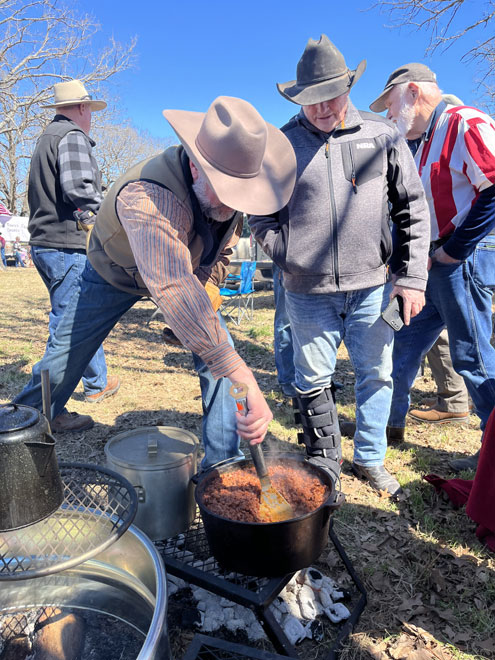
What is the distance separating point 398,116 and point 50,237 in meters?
2.95

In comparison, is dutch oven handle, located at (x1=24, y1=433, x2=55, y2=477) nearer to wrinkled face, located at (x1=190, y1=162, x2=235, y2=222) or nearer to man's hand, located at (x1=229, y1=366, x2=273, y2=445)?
man's hand, located at (x1=229, y1=366, x2=273, y2=445)

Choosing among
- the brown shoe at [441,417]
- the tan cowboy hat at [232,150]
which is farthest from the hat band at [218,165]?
the brown shoe at [441,417]

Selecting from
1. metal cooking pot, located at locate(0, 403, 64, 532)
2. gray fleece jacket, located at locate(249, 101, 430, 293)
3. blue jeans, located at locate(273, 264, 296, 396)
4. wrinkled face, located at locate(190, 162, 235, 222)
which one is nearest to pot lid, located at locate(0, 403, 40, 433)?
metal cooking pot, located at locate(0, 403, 64, 532)

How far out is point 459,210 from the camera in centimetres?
321

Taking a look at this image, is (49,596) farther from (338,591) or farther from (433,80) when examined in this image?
(433,80)

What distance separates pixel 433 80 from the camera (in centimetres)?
334

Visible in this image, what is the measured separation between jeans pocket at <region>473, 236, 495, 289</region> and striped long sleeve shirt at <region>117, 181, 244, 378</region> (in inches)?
82.8

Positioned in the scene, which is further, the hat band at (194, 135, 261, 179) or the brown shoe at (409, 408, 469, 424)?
the brown shoe at (409, 408, 469, 424)

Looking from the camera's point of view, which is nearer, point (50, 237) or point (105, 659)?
point (105, 659)

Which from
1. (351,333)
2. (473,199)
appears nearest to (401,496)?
(351,333)

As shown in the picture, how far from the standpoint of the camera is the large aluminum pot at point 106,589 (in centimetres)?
192

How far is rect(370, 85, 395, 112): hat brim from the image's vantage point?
3.51 m

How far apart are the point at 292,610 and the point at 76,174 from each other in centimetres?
349

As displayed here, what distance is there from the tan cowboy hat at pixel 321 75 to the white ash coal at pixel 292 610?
7.96ft
